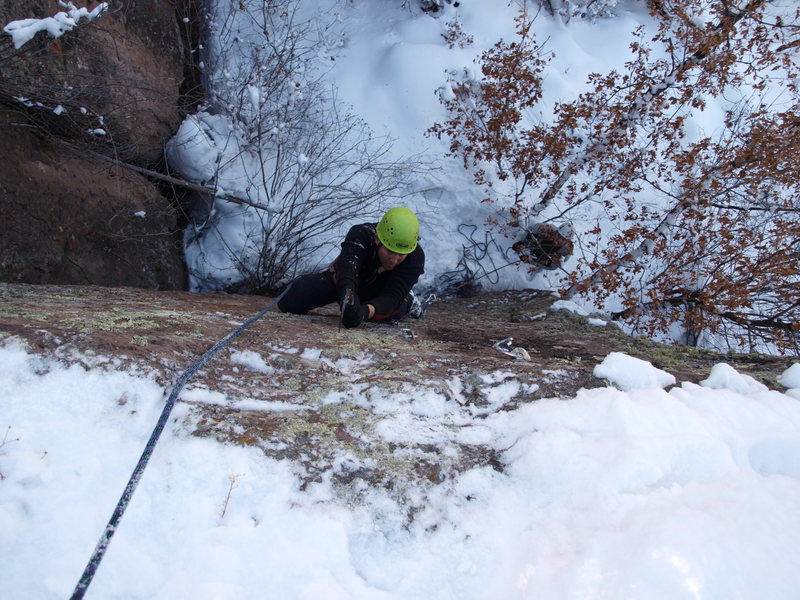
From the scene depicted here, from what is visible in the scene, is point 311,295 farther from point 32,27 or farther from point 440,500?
point 32,27

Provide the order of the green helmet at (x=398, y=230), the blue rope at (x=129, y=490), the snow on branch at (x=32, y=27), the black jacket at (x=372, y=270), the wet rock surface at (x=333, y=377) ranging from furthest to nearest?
the black jacket at (x=372, y=270) < the green helmet at (x=398, y=230) < the snow on branch at (x=32, y=27) < the wet rock surface at (x=333, y=377) < the blue rope at (x=129, y=490)

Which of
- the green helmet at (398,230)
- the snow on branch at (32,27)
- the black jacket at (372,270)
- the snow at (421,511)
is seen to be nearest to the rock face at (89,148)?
the snow on branch at (32,27)

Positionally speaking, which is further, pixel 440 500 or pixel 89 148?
pixel 89 148

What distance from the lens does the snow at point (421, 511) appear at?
111 centimetres

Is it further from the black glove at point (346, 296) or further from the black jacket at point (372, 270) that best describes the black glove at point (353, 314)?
the black jacket at point (372, 270)

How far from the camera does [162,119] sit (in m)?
5.11

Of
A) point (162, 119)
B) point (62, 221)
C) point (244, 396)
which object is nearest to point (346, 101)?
point (162, 119)

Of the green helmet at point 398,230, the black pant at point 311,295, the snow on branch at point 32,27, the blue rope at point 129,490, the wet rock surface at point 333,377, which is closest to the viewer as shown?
the blue rope at point 129,490

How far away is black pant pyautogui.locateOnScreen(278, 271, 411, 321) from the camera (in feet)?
11.7

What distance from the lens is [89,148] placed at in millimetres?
4375

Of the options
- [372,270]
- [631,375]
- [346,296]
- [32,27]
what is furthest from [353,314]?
[32,27]

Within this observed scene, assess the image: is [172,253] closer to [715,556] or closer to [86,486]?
[86,486]

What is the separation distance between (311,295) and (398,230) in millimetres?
949

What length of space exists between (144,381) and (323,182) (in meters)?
4.24
